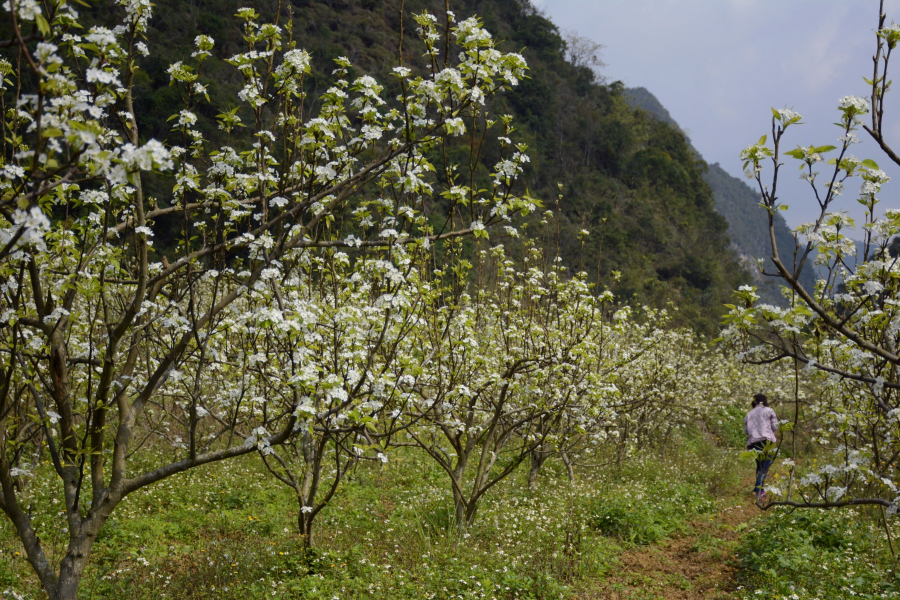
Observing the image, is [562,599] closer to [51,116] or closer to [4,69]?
→ [51,116]

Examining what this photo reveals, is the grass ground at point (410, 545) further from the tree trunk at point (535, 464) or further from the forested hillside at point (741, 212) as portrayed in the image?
the forested hillside at point (741, 212)

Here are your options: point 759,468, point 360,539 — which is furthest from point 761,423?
point 360,539

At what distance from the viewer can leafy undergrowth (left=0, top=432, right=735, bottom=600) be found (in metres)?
5.18

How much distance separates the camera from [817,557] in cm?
607

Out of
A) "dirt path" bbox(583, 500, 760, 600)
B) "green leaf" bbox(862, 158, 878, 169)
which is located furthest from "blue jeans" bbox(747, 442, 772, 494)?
"green leaf" bbox(862, 158, 878, 169)

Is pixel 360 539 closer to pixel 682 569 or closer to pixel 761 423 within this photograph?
pixel 682 569

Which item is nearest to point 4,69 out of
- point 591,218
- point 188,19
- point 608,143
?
point 188,19

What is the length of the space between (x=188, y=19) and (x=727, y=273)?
44217 millimetres

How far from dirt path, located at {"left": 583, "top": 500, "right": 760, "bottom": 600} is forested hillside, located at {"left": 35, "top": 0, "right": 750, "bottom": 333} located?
24237 millimetres

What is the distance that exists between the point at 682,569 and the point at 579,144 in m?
47.8

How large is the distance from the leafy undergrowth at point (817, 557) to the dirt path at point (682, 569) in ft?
0.85

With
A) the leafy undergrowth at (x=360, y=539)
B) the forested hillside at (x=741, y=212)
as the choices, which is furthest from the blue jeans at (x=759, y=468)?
the forested hillside at (x=741, y=212)

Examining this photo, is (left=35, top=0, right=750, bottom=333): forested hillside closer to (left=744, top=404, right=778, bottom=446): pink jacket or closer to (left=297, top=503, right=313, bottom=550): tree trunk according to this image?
(left=744, top=404, right=778, bottom=446): pink jacket

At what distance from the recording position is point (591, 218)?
42.6 m
